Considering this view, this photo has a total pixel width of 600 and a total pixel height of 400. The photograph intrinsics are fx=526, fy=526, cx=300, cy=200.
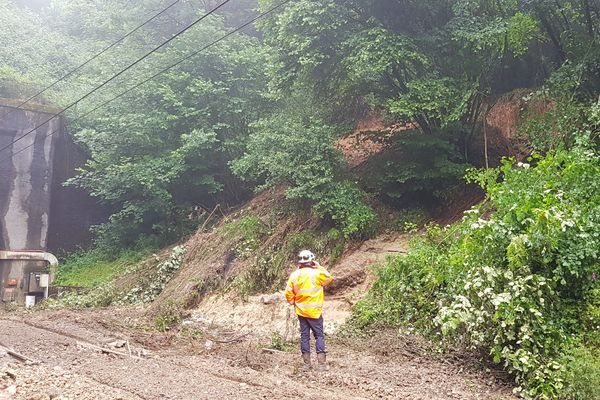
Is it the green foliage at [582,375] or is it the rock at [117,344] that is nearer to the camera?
the green foliage at [582,375]

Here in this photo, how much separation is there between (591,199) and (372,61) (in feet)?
19.6

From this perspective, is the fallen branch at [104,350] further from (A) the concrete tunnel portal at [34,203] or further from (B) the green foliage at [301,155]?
(A) the concrete tunnel portal at [34,203]

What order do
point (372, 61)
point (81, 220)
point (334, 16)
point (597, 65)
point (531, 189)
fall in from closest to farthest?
point (531, 189) < point (597, 65) < point (372, 61) < point (334, 16) < point (81, 220)

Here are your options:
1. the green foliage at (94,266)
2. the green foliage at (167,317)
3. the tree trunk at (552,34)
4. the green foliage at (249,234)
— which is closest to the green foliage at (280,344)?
the green foliage at (167,317)

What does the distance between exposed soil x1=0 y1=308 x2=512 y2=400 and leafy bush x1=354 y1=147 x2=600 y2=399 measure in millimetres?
485

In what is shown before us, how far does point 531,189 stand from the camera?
7.70 m

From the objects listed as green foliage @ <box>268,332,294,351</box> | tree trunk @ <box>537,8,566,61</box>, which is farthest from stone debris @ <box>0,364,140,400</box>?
tree trunk @ <box>537,8,566,61</box>

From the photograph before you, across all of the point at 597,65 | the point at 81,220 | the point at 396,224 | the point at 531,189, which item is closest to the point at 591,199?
the point at 531,189

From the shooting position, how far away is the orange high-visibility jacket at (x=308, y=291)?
23.8 feet

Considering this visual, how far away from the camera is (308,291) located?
7289 mm

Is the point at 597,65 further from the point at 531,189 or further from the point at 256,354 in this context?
the point at 256,354

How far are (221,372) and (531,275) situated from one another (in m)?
4.08

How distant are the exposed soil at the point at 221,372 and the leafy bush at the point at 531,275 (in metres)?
0.48

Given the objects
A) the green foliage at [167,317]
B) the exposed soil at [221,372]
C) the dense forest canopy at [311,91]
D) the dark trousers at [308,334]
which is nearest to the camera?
the exposed soil at [221,372]
